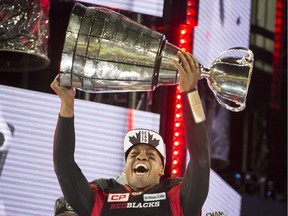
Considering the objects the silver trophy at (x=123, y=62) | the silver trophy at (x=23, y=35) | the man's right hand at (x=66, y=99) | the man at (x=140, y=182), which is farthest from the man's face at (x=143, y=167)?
the silver trophy at (x=23, y=35)

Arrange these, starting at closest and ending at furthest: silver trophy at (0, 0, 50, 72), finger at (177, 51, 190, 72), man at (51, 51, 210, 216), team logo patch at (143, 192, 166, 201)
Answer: finger at (177, 51, 190, 72) → man at (51, 51, 210, 216) → team logo patch at (143, 192, 166, 201) → silver trophy at (0, 0, 50, 72)

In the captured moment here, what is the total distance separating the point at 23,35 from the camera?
379cm

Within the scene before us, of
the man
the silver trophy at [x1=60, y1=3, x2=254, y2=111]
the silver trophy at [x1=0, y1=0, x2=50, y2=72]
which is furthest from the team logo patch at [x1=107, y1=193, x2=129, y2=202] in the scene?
the silver trophy at [x1=0, y1=0, x2=50, y2=72]

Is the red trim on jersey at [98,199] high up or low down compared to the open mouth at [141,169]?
down

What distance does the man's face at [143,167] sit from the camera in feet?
10.9

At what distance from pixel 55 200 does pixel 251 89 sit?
2.39 m

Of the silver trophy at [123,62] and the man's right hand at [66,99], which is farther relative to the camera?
the man's right hand at [66,99]

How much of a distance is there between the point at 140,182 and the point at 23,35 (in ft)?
2.96

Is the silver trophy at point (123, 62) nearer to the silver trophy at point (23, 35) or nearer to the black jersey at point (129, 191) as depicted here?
the black jersey at point (129, 191)

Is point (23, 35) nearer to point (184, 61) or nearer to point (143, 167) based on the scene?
point (143, 167)

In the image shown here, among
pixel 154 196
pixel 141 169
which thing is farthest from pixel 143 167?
pixel 154 196

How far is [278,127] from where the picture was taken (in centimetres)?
619

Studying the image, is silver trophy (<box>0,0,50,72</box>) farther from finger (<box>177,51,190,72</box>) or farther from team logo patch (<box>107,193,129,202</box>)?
finger (<box>177,51,190,72</box>)

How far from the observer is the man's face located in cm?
331
